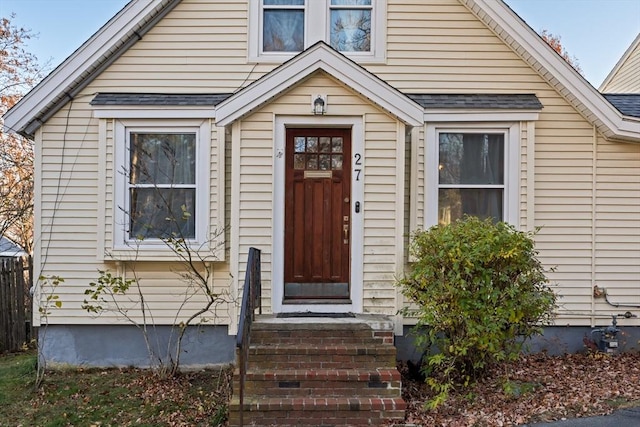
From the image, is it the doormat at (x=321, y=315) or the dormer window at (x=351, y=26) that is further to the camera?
the dormer window at (x=351, y=26)

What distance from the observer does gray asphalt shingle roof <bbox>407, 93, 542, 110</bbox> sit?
6.01 metres

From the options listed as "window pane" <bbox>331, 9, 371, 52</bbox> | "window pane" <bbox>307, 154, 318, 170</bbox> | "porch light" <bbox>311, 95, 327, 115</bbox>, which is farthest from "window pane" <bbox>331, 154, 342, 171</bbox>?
"window pane" <bbox>331, 9, 371, 52</bbox>

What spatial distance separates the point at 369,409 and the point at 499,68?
16.0 ft

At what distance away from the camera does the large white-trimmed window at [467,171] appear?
20.2ft

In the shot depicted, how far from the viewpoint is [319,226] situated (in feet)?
19.7

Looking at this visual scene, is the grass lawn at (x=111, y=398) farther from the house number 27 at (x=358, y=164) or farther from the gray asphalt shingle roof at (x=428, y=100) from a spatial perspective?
the gray asphalt shingle roof at (x=428, y=100)

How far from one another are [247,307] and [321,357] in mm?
1041

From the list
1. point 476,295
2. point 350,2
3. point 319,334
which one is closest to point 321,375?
point 319,334

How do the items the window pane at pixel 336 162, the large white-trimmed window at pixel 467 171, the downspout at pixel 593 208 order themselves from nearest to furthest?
the window pane at pixel 336 162 < the large white-trimmed window at pixel 467 171 < the downspout at pixel 593 208

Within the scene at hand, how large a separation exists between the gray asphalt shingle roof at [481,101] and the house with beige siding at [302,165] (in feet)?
0.11

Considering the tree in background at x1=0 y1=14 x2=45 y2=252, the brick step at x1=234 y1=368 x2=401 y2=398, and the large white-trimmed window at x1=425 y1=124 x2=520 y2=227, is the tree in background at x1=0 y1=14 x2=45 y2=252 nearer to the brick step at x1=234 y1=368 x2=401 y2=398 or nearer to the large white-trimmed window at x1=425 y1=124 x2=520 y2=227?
the brick step at x1=234 y1=368 x2=401 y2=398

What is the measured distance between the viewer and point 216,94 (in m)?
6.25

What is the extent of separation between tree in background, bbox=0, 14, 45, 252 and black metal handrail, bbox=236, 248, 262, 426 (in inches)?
351

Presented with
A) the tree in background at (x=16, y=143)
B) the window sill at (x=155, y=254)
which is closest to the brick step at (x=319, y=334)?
the window sill at (x=155, y=254)
